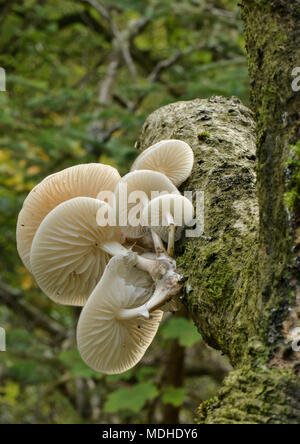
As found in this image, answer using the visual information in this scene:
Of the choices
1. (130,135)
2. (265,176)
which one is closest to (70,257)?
(265,176)

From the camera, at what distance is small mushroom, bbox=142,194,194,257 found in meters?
1.67

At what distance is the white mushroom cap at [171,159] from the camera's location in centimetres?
191

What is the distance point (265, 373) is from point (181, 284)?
1.79 ft

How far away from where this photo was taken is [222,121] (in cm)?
220

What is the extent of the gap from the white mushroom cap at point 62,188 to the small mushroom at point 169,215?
0.28 meters

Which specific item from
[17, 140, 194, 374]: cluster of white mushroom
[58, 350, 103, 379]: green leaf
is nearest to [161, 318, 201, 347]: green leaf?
[58, 350, 103, 379]: green leaf

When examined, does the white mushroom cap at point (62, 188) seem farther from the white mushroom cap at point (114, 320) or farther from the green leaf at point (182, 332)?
the green leaf at point (182, 332)

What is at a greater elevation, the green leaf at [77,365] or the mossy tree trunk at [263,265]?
the mossy tree trunk at [263,265]

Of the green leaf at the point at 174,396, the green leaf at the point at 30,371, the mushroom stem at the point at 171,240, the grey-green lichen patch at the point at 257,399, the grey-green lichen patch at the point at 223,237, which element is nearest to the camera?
the grey-green lichen patch at the point at 257,399

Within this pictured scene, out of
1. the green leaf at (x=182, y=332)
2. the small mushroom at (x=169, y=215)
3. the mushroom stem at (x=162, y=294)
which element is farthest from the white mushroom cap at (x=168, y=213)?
the green leaf at (x=182, y=332)

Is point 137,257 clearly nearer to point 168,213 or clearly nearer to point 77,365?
point 168,213

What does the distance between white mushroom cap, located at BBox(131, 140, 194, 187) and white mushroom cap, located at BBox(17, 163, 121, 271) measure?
16cm

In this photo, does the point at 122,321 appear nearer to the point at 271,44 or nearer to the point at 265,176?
the point at 265,176

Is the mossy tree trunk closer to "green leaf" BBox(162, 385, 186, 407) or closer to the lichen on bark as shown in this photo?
the lichen on bark
